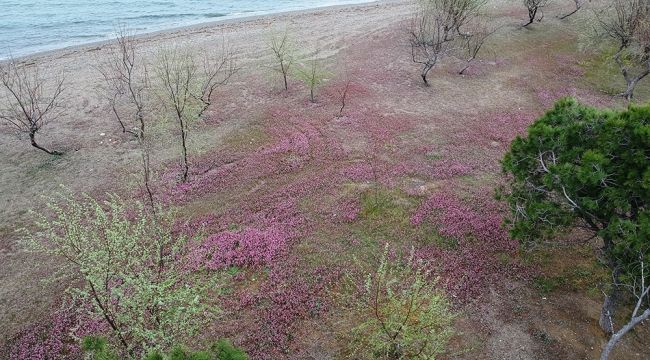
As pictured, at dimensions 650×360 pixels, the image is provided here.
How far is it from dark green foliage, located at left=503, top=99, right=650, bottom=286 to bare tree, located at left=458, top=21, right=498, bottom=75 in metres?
20.5

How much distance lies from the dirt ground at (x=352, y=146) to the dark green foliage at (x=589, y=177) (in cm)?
263

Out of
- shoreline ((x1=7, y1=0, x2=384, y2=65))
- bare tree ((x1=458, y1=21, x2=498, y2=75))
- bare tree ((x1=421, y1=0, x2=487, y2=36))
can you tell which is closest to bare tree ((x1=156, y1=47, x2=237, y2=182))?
bare tree ((x1=421, y1=0, x2=487, y2=36))

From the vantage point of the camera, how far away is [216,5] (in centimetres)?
6806

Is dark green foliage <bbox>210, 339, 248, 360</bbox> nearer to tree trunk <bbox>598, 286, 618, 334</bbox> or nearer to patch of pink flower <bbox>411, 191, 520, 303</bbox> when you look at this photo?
patch of pink flower <bbox>411, 191, 520, 303</bbox>

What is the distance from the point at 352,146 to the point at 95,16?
54417 mm

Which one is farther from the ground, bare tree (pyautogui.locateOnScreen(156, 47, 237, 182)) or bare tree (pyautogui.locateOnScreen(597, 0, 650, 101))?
bare tree (pyautogui.locateOnScreen(597, 0, 650, 101))

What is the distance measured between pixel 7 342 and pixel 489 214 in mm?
17906

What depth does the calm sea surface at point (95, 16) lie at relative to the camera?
52.1 m

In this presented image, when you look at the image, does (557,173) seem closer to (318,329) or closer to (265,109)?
(318,329)

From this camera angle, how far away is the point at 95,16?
6178cm

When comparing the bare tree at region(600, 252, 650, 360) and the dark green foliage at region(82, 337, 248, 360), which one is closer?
the dark green foliage at region(82, 337, 248, 360)

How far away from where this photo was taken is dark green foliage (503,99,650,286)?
1123 cm

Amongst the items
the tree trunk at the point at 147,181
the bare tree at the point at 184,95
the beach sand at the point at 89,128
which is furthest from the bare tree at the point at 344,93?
the tree trunk at the point at 147,181

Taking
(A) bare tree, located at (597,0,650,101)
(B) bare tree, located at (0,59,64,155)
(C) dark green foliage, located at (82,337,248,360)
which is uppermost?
(A) bare tree, located at (597,0,650,101)
